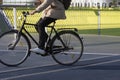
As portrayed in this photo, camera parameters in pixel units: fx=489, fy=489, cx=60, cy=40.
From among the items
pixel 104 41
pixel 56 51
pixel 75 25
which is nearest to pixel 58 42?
pixel 56 51

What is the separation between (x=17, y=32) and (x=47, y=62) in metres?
1.07

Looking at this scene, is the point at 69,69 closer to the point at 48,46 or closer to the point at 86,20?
the point at 48,46

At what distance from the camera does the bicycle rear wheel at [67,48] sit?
1002 centimetres

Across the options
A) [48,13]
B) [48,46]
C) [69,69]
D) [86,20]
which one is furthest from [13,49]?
[86,20]

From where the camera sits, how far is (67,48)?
10.1m

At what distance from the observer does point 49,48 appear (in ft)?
32.6

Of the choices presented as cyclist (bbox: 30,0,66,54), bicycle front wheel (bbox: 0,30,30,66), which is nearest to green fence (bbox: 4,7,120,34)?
bicycle front wheel (bbox: 0,30,30,66)

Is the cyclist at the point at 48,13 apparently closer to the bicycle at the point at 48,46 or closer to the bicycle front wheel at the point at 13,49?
the bicycle at the point at 48,46

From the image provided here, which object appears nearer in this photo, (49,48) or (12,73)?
(12,73)

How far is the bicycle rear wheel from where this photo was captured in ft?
32.9

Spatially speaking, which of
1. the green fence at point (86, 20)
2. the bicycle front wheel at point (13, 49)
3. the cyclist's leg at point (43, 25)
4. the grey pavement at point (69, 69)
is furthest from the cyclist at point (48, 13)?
the green fence at point (86, 20)

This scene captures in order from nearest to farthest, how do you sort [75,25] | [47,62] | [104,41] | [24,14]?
[24,14] → [47,62] → [104,41] → [75,25]

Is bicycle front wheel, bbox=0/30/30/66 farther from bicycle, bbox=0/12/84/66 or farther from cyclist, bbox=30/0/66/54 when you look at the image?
cyclist, bbox=30/0/66/54

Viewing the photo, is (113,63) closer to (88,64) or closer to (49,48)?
(88,64)
